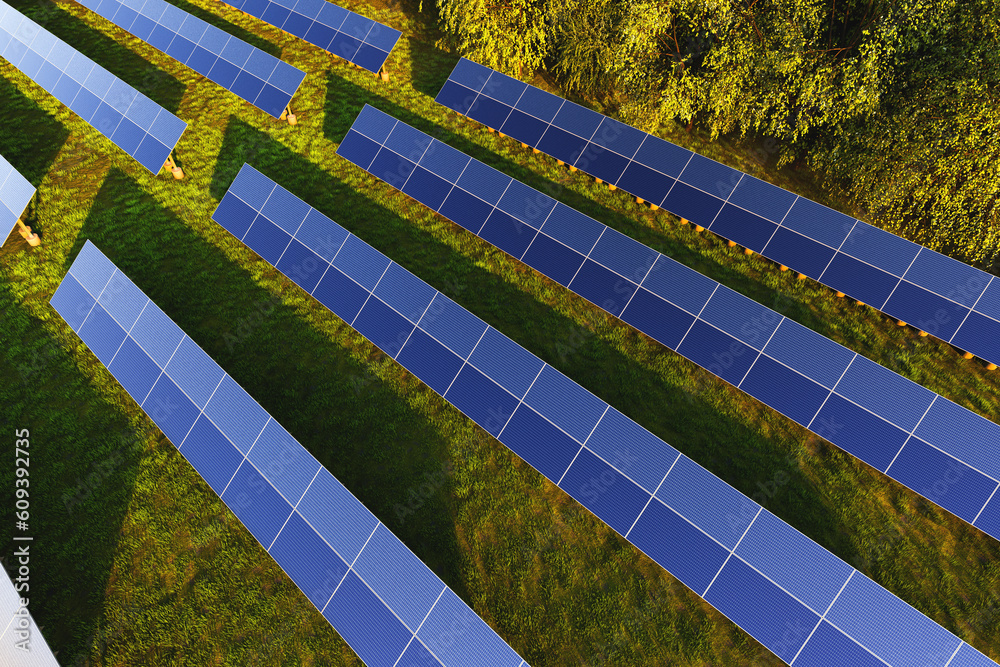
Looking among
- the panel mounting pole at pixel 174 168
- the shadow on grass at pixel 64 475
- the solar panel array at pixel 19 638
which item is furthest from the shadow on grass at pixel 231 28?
the solar panel array at pixel 19 638

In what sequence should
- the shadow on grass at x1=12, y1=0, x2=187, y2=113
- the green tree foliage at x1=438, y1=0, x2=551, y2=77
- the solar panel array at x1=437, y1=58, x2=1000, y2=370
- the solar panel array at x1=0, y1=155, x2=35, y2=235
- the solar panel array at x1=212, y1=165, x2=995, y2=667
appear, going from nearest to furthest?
the solar panel array at x1=212, y1=165, x2=995, y2=667 → the solar panel array at x1=437, y1=58, x2=1000, y2=370 → the solar panel array at x1=0, y1=155, x2=35, y2=235 → the green tree foliage at x1=438, y1=0, x2=551, y2=77 → the shadow on grass at x1=12, y1=0, x2=187, y2=113

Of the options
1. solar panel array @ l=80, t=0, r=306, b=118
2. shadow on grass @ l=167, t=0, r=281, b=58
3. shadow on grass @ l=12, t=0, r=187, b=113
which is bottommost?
shadow on grass @ l=12, t=0, r=187, b=113

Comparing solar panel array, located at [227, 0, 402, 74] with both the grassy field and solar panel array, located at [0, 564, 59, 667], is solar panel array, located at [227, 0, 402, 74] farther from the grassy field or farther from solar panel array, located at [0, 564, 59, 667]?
solar panel array, located at [0, 564, 59, 667]

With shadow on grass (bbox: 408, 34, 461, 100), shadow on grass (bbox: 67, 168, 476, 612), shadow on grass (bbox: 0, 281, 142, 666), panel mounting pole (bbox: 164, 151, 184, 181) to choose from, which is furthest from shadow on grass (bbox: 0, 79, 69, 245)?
shadow on grass (bbox: 408, 34, 461, 100)

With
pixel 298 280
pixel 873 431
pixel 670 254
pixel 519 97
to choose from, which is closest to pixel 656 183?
pixel 670 254

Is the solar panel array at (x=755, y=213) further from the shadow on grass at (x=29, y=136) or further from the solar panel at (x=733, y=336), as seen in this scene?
the shadow on grass at (x=29, y=136)

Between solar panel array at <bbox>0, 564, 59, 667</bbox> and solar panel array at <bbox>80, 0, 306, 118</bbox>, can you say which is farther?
solar panel array at <bbox>80, 0, 306, 118</bbox>

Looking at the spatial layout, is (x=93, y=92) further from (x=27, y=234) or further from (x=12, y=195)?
(x=27, y=234)
